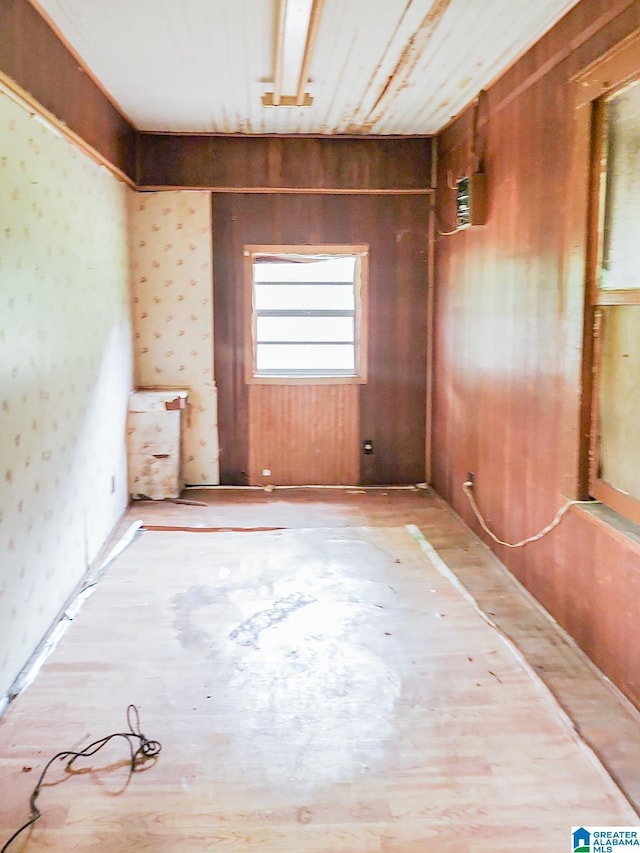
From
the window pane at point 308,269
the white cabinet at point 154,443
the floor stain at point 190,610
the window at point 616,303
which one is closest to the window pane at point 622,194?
the window at point 616,303

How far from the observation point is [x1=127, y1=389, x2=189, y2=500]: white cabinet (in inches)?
211

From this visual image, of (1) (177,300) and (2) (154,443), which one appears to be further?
(1) (177,300)

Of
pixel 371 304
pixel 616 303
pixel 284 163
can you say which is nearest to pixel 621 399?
pixel 616 303

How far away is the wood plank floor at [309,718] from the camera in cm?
208

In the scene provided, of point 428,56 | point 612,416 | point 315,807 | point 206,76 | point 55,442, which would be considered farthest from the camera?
point 206,76

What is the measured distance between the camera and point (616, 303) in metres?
2.81

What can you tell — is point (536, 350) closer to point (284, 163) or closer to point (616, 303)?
point (616, 303)

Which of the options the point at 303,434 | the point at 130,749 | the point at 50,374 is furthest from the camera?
the point at 303,434

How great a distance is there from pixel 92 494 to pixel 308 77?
262 centimetres

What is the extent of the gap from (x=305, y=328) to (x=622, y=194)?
3.33 meters

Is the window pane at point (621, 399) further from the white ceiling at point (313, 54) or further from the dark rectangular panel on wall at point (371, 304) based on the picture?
the dark rectangular panel on wall at point (371, 304)

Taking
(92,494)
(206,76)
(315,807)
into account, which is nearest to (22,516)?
(92,494)

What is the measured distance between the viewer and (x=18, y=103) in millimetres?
2938

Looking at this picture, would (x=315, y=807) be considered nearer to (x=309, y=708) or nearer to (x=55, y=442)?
(x=309, y=708)
